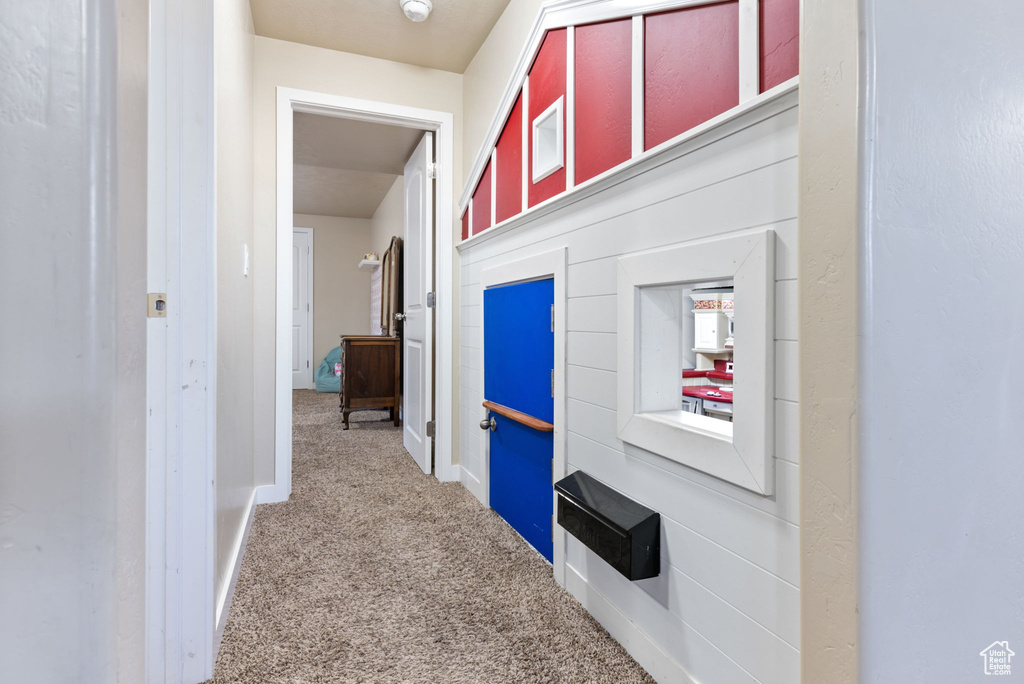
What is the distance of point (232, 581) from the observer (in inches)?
64.8

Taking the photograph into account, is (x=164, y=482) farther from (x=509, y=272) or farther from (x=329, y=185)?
(x=329, y=185)

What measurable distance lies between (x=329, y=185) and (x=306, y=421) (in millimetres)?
2490

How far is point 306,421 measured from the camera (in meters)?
4.53

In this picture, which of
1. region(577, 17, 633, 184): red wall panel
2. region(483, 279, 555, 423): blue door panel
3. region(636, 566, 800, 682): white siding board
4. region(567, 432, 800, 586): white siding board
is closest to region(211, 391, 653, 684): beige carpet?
region(636, 566, 800, 682): white siding board

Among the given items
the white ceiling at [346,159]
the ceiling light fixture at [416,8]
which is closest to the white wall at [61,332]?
the ceiling light fixture at [416,8]

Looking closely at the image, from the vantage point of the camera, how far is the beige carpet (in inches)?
50.4

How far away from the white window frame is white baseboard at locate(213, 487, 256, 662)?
4.10ft

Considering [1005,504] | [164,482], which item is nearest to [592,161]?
[1005,504]

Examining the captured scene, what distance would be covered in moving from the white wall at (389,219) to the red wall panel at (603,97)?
3.04 m

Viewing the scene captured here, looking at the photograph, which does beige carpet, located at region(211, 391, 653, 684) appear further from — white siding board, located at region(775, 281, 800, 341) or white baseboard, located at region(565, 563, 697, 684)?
white siding board, located at region(775, 281, 800, 341)

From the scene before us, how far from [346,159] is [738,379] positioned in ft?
13.7

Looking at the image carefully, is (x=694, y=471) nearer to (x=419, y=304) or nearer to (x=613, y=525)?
(x=613, y=525)

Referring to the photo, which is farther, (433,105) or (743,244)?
(433,105)

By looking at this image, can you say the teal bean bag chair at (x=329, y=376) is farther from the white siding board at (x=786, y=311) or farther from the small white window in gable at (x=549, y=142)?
the white siding board at (x=786, y=311)
